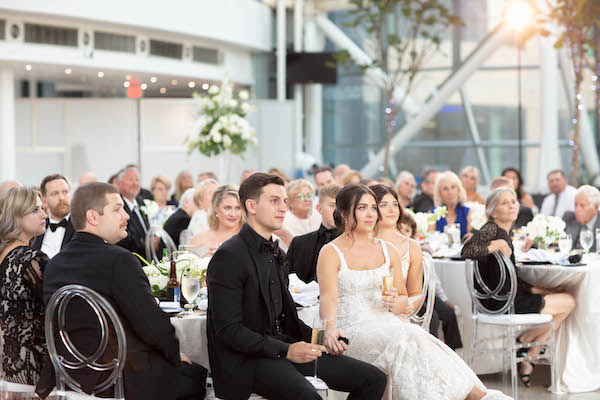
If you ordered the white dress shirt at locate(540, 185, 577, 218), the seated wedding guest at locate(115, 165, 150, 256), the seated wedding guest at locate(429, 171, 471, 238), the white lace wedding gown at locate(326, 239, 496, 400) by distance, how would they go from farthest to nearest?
the white dress shirt at locate(540, 185, 577, 218) < the seated wedding guest at locate(429, 171, 471, 238) < the seated wedding guest at locate(115, 165, 150, 256) < the white lace wedding gown at locate(326, 239, 496, 400)

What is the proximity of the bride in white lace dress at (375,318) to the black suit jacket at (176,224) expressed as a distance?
3.28 m

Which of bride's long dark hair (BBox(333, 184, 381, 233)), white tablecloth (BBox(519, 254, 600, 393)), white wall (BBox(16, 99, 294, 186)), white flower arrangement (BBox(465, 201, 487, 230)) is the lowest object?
Result: white tablecloth (BBox(519, 254, 600, 393))

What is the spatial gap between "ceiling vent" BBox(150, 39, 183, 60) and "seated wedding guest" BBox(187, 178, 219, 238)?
7587 mm

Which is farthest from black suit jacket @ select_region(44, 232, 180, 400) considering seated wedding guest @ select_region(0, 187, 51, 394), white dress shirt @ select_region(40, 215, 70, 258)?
white dress shirt @ select_region(40, 215, 70, 258)

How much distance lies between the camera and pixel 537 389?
6.01 metres

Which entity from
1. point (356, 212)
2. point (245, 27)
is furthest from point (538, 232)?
point (245, 27)

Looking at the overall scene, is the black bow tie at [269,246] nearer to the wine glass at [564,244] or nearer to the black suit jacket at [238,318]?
the black suit jacket at [238,318]

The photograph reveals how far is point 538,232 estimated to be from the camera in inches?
264

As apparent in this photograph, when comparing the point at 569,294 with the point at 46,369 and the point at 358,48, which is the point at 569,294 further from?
the point at 358,48

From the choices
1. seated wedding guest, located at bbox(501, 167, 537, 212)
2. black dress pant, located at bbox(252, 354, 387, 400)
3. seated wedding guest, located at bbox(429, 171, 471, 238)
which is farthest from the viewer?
seated wedding guest, located at bbox(501, 167, 537, 212)

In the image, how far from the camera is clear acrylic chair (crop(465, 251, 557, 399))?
5656mm

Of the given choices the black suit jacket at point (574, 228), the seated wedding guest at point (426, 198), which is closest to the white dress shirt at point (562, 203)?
the seated wedding guest at point (426, 198)

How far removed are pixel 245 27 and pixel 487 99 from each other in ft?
16.6

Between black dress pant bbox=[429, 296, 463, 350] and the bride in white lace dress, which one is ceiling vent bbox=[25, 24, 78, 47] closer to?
black dress pant bbox=[429, 296, 463, 350]
